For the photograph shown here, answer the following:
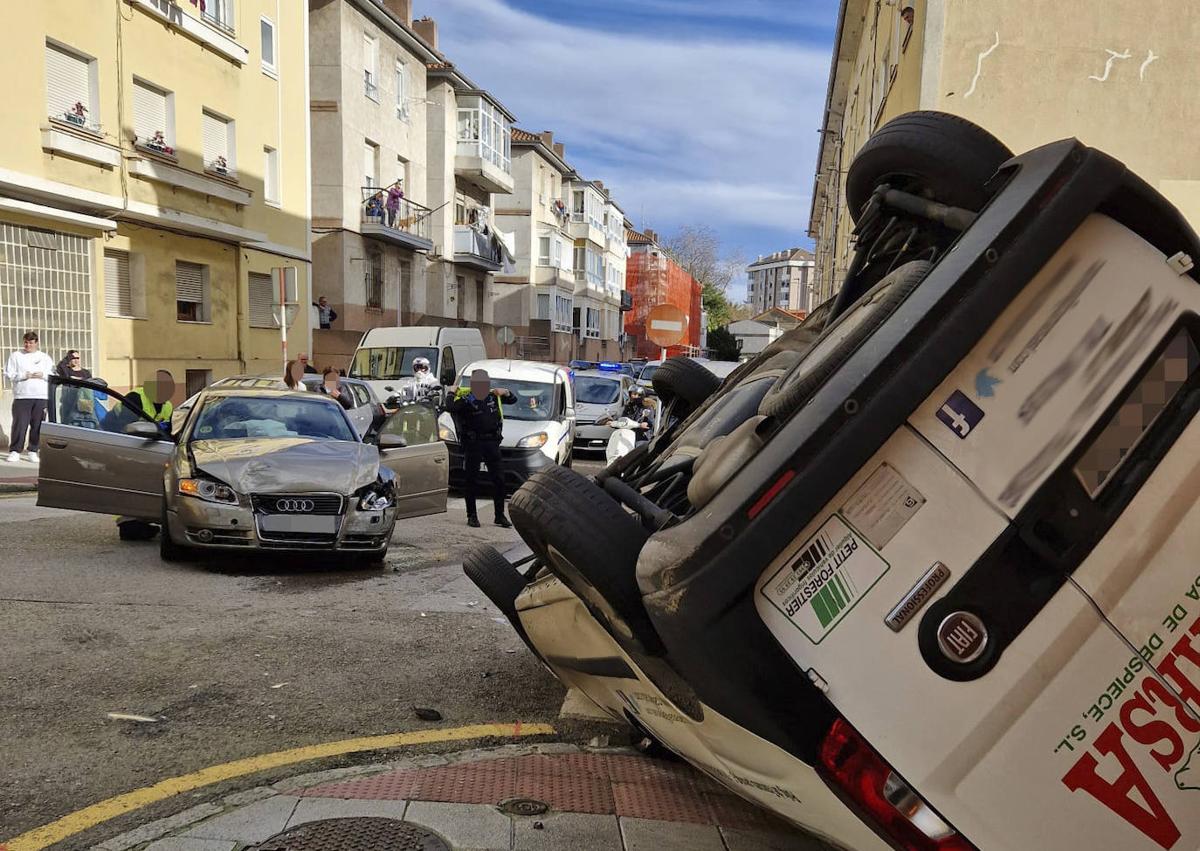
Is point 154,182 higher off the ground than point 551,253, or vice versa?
point 551,253

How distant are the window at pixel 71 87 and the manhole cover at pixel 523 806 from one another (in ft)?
55.1

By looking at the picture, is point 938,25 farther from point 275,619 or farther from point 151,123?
point 151,123

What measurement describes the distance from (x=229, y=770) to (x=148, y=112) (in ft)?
60.6

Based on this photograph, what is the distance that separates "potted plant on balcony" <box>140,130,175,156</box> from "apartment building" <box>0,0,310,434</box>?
4 centimetres

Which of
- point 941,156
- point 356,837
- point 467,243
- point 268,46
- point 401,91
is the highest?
point 401,91

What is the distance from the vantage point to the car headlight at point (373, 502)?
7434 millimetres

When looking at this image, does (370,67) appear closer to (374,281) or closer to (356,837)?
(374,281)

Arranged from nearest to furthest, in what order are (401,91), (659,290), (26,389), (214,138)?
(26,389) → (214,138) → (401,91) → (659,290)

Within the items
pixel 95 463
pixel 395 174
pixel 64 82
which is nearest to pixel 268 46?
pixel 64 82

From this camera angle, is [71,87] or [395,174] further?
[395,174]

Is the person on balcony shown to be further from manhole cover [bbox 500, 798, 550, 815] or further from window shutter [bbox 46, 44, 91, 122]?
manhole cover [bbox 500, 798, 550, 815]

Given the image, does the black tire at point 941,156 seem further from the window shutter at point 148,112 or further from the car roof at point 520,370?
the window shutter at point 148,112

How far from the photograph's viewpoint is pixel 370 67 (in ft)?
102

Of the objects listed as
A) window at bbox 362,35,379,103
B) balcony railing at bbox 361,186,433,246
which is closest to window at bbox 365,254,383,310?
balcony railing at bbox 361,186,433,246
